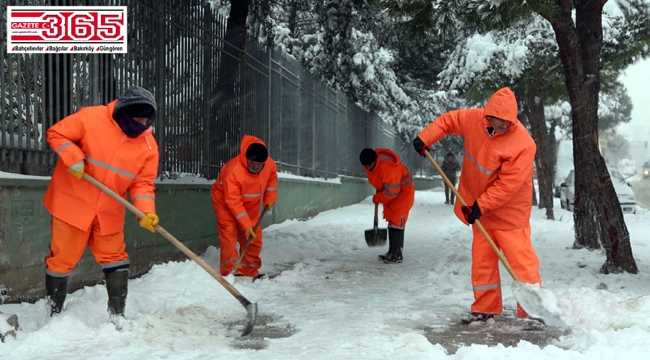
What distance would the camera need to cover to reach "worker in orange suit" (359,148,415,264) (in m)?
9.22

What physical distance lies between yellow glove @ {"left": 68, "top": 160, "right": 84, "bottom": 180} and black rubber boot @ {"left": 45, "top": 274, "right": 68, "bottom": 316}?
0.75 metres

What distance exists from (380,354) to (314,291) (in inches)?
99.9

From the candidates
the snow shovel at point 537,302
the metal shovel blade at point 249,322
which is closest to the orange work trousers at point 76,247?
the metal shovel blade at point 249,322

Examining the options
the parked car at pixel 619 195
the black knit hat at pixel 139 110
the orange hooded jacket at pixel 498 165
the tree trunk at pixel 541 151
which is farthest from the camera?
the parked car at pixel 619 195

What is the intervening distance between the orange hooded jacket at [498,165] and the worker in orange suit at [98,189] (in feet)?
7.67

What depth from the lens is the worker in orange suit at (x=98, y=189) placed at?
15.9 ft

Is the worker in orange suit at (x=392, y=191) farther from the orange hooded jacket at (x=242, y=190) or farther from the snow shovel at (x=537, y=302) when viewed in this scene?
the snow shovel at (x=537, y=302)

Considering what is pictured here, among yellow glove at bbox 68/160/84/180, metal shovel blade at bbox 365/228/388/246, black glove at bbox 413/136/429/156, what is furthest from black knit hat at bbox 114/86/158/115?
metal shovel blade at bbox 365/228/388/246

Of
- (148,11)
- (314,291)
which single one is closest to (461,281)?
(314,291)

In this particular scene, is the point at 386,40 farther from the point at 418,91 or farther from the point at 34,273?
the point at 418,91

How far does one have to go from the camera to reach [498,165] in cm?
555

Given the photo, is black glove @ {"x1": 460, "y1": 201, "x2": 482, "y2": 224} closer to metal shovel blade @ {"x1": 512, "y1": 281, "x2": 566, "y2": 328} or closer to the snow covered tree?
metal shovel blade @ {"x1": 512, "y1": 281, "x2": 566, "y2": 328}

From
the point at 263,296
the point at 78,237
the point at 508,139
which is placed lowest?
the point at 263,296

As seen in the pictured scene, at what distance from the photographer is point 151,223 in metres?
4.96
